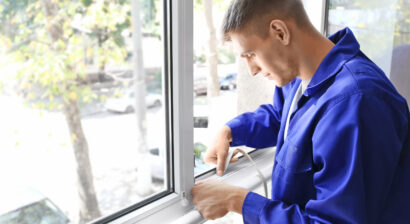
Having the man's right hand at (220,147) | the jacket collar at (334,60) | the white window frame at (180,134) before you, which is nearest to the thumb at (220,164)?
the man's right hand at (220,147)

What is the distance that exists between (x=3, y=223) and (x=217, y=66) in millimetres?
1028

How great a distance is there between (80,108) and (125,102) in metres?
0.22

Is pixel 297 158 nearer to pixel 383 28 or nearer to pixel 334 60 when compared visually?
pixel 334 60

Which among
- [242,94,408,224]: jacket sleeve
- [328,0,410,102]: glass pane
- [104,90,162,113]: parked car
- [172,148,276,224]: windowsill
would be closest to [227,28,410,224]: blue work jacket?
[242,94,408,224]: jacket sleeve

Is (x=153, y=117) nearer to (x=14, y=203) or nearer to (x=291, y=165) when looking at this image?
(x=14, y=203)

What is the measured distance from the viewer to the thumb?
3.99ft

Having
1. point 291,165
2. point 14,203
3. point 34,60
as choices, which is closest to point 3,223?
point 14,203

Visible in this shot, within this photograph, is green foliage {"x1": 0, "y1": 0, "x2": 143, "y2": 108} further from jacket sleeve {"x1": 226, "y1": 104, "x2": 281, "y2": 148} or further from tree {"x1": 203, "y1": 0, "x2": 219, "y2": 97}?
jacket sleeve {"x1": 226, "y1": 104, "x2": 281, "y2": 148}

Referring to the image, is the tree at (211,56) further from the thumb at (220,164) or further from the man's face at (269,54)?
the man's face at (269,54)

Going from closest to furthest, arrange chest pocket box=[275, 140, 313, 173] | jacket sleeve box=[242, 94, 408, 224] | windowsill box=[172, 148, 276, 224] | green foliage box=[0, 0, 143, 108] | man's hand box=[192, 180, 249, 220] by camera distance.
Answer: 1. jacket sleeve box=[242, 94, 408, 224]
2. chest pocket box=[275, 140, 313, 173]
3. man's hand box=[192, 180, 249, 220]
4. green foliage box=[0, 0, 143, 108]
5. windowsill box=[172, 148, 276, 224]

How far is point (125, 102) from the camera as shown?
4.86 ft

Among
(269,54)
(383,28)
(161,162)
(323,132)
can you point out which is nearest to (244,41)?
(269,54)

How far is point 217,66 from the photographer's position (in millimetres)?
1556

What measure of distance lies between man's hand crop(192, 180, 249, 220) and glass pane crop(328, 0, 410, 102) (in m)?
1.19
